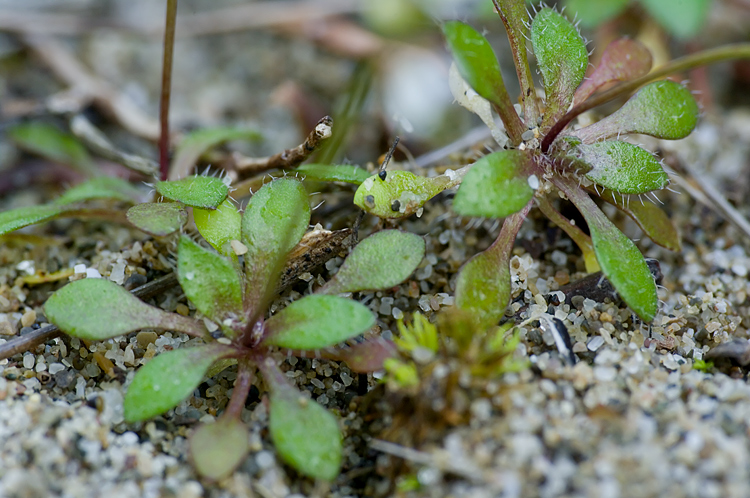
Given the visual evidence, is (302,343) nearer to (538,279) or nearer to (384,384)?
(384,384)

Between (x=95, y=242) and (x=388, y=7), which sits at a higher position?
(x=388, y=7)

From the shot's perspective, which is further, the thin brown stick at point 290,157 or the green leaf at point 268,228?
the thin brown stick at point 290,157

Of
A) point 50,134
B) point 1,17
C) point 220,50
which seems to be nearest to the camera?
point 50,134

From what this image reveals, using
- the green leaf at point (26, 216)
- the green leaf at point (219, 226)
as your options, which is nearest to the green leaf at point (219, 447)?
the green leaf at point (219, 226)

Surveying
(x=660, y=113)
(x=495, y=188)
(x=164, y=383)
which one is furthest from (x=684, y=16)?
(x=164, y=383)

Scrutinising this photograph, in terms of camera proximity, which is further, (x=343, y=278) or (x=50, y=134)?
(x=50, y=134)

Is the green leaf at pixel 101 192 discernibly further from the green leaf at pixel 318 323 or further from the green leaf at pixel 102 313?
the green leaf at pixel 318 323

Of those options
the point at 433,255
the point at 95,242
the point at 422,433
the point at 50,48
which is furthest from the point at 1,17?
the point at 422,433
